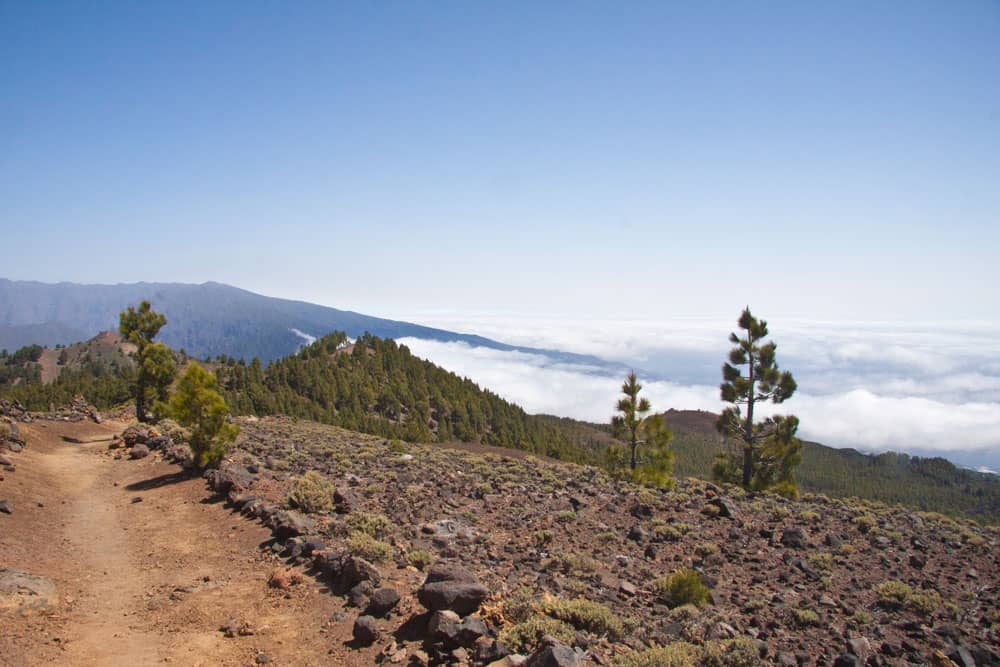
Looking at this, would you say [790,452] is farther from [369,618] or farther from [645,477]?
[369,618]

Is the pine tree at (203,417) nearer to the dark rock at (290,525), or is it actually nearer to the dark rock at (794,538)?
the dark rock at (290,525)

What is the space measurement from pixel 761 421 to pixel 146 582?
25427 millimetres

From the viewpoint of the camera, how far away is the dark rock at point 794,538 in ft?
47.5

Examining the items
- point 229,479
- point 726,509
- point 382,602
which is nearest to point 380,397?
point 229,479

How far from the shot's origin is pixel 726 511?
683 inches

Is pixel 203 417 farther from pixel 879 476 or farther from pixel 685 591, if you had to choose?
pixel 879 476

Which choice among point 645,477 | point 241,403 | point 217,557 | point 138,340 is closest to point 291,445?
point 138,340

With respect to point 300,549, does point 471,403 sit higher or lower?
lower

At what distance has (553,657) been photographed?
6.35m

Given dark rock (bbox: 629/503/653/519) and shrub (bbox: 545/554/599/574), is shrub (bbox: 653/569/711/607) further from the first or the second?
dark rock (bbox: 629/503/653/519)

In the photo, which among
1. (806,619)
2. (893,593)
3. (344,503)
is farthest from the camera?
(344,503)

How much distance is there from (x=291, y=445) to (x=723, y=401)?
73.0ft

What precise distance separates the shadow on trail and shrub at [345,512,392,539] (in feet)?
31.6

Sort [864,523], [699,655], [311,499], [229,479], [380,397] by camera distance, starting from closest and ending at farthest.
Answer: [699,655], [311,499], [229,479], [864,523], [380,397]
